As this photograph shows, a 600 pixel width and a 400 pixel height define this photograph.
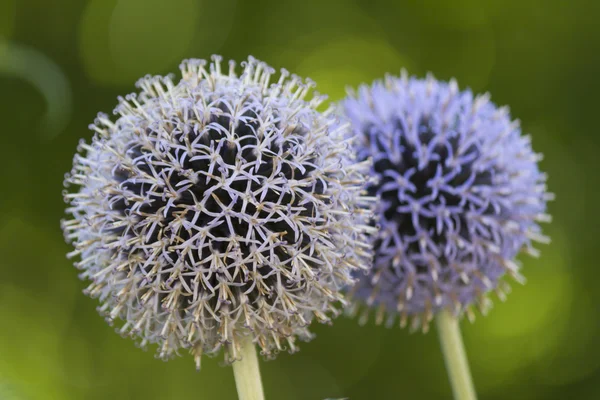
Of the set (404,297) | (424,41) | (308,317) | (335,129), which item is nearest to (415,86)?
(335,129)

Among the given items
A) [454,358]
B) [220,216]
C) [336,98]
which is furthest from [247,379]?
[336,98]

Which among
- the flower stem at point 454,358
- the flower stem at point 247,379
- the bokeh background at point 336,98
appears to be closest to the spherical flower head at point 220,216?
the flower stem at point 247,379

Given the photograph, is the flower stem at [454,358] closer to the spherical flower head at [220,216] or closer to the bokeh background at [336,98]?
the spherical flower head at [220,216]

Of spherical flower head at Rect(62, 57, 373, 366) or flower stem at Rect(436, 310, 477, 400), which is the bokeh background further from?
spherical flower head at Rect(62, 57, 373, 366)

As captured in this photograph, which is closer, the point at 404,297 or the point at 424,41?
the point at 404,297

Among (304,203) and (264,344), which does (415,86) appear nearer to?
(304,203)

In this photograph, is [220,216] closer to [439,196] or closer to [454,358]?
[439,196]
